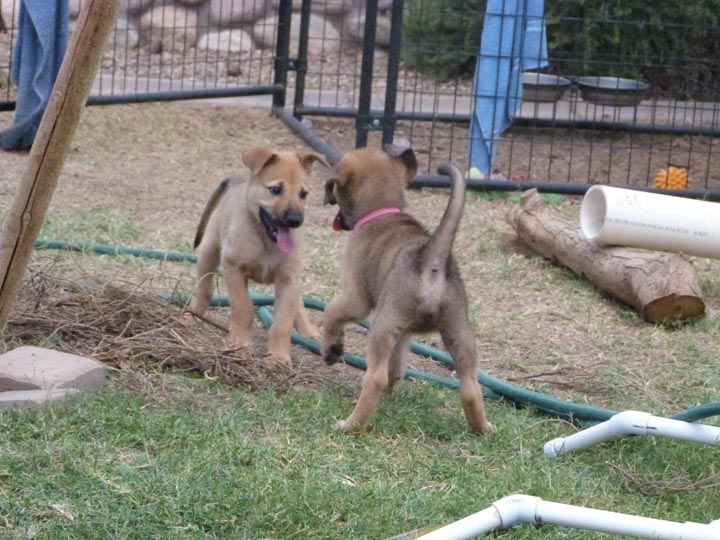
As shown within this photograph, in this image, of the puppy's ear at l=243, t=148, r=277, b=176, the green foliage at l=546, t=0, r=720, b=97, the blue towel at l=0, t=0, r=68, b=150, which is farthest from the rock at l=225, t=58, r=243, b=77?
the puppy's ear at l=243, t=148, r=277, b=176

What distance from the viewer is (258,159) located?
5621 mm

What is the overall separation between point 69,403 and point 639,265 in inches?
135

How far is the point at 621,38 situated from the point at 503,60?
3.75 meters

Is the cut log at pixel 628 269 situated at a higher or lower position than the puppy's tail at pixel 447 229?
lower

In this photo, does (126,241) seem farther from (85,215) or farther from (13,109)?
(13,109)

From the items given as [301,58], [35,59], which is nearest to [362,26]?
[301,58]

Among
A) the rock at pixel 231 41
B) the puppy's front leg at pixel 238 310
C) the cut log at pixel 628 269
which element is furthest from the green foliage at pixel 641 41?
the puppy's front leg at pixel 238 310

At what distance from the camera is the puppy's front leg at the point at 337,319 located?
4883 millimetres

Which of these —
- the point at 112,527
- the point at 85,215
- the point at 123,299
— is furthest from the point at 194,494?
the point at 85,215

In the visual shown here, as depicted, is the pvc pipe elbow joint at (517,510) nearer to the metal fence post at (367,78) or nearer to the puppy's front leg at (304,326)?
the puppy's front leg at (304,326)

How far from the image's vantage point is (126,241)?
24.0ft

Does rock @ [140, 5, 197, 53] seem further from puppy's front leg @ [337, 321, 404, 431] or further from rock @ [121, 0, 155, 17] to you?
puppy's front leg @ [337, 321, 404, 431]

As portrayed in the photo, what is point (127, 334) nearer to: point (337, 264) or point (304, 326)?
point (304, 326)

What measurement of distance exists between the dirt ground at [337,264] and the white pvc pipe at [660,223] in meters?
0.38
